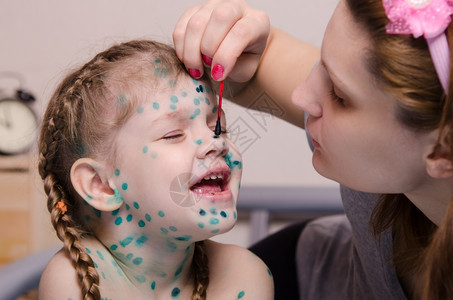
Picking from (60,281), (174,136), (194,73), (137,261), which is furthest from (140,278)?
(194,73)

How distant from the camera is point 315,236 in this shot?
148 cm

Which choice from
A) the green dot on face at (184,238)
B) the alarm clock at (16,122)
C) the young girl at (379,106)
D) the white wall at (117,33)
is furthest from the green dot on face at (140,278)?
the alarm clock at (16,122)

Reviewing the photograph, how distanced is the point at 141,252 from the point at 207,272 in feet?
0.49

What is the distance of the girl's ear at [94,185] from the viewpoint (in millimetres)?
966

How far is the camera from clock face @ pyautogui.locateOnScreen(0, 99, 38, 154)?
2.05 meters

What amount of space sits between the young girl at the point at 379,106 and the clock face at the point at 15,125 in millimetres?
1107

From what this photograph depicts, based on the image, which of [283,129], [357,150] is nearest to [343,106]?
[357,150]

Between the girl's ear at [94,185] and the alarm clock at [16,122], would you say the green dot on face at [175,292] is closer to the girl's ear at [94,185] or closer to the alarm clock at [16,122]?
the girl's ear at [94,185]

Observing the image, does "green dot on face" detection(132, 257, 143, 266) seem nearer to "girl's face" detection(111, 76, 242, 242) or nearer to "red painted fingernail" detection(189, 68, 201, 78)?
"girl's face" detection(111, 76, 242, 242)

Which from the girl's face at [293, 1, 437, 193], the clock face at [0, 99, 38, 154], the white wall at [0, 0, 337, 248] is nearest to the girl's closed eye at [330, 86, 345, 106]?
the girl's face at [293, 1, 437, 193]

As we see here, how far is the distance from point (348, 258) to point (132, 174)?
0.65 m

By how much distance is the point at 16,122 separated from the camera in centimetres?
207

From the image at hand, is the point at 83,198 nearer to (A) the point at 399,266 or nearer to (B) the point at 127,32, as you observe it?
(A) the point at 399,266

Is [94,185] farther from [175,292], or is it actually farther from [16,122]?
[16,122]
